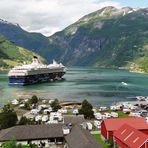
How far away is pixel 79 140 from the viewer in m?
57.0

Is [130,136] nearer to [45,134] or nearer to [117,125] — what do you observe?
[117,125]

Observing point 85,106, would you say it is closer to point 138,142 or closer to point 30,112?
point 30,112

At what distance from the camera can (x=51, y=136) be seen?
65.9 metres

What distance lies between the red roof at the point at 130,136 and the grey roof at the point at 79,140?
169 inches

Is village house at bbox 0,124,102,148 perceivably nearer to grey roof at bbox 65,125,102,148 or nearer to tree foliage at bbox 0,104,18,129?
grey roof at bbox 65,125,102,148

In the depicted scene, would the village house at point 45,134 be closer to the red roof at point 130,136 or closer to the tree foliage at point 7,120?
the red roof at point 130,136

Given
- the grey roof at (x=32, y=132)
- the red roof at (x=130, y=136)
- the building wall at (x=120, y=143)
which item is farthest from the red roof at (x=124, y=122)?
the grey roof at (x=32, y=132)

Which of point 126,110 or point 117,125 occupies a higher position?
point 117,125

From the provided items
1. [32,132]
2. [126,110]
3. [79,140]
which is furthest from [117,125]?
[126,110]

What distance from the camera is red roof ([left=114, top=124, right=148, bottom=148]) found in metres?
55.1

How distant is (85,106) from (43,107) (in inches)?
931

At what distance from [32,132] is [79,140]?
462 inches

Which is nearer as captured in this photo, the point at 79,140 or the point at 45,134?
the point at 79,140

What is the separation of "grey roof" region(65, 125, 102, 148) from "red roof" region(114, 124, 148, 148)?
4.30m
